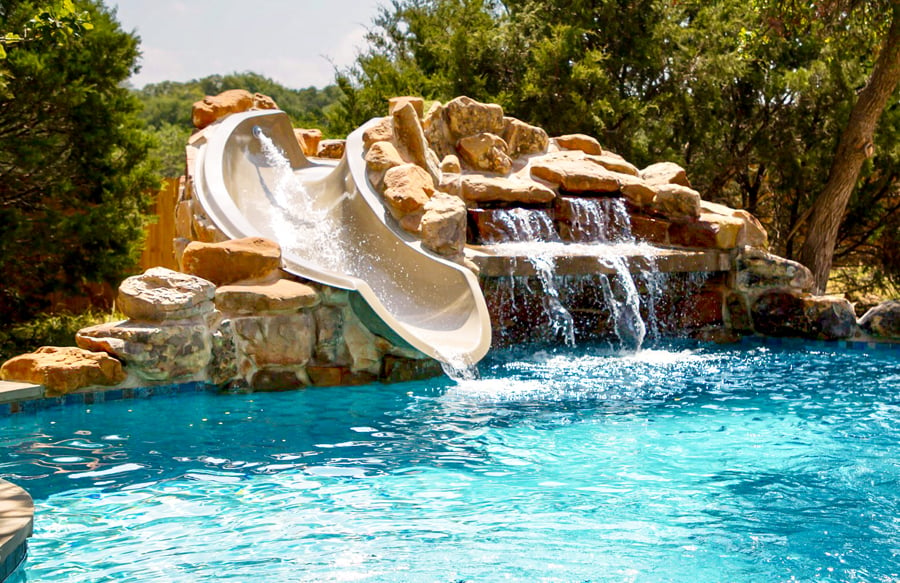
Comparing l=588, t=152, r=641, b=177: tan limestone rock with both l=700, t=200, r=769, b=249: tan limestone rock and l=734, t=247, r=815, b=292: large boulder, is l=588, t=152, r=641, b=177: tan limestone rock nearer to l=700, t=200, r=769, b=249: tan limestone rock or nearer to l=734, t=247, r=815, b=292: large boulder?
l=700, t=200, r=769, b=249: tan limestone rock

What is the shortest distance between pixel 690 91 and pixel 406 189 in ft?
23.9

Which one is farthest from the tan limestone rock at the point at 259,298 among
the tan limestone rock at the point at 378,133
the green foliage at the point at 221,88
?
the green foliage at the point at 221,88

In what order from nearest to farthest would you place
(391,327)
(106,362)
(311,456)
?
(311,456)
(106,362)
(391,327)

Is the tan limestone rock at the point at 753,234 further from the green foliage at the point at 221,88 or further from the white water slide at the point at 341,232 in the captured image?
the green foliage at the point at 221,88

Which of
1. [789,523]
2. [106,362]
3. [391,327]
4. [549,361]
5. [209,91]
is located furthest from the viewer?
[209,91]

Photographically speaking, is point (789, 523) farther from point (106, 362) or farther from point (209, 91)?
point (209, 91)

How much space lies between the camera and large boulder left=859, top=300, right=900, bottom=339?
8961 millimetres

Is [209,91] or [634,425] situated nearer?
[634,425]

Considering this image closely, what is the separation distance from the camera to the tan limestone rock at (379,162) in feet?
28.5

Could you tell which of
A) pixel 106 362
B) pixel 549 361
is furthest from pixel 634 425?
pixel 106 362

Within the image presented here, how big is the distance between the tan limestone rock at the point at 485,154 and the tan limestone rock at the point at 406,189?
147 centimetres

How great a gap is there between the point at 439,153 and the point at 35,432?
6.04m

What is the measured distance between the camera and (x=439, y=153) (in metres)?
10.3

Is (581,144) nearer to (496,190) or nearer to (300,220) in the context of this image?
(496,190)
